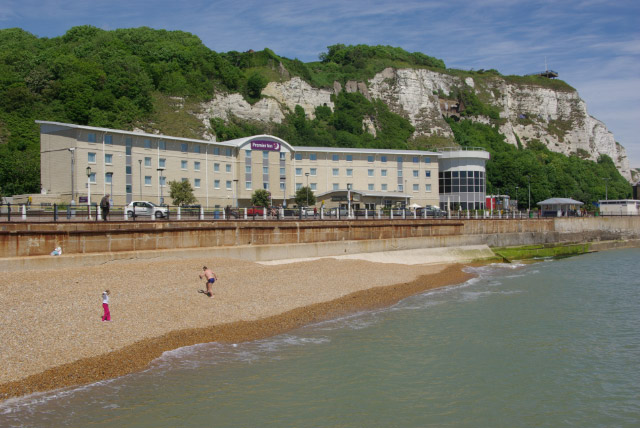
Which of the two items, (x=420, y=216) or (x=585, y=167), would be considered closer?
(x=420, y=216)

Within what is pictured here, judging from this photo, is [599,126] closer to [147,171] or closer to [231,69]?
[231,69]

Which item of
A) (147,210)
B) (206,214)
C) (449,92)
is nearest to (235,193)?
(206,214)

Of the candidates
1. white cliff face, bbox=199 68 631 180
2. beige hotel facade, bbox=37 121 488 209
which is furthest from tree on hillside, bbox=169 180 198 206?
white cliff face, bbox=199 68 631 180

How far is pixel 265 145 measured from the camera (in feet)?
218

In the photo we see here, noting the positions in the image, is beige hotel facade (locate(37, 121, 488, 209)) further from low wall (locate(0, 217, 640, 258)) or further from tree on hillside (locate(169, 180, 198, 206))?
low wall (locate(0, 217, 640, 258))

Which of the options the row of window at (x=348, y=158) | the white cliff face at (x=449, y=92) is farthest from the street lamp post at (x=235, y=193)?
the white cliff face at (x=449, y=92)

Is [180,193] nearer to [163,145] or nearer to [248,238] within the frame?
[163,145]

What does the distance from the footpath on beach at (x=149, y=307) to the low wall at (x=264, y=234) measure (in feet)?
4.31

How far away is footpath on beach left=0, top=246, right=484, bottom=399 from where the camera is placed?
15500 mm

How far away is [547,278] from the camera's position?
1478 inches

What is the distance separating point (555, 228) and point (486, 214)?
11.7 m

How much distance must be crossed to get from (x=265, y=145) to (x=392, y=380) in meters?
52.7

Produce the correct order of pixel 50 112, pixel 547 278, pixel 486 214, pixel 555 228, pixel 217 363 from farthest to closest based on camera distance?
pixel 50 112 < pixel 555 228 < pixel 486 214 < pixel 547 278 < pixel 217 363

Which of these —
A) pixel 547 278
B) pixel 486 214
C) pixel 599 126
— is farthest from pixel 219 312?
pixel 599 126
